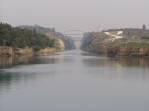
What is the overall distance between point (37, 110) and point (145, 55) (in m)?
79.9

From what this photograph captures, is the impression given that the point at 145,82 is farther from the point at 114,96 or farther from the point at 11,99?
the point at 11,99

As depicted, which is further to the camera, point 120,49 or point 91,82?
point 120,49

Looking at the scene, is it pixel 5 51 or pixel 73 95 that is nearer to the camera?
pixel 73 95

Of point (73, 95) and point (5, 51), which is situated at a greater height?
point (5, 51)

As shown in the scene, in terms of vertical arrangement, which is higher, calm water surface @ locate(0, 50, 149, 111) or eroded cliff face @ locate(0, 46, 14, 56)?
eroded cliff face @ locate(0, 46, 14, 56)

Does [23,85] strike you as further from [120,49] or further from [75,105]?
[120,49]

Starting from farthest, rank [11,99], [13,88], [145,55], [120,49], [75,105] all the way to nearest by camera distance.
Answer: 1. [120,49]
2. [145,55]
3. [13,88]
4. [11,99]
5. [75,105]

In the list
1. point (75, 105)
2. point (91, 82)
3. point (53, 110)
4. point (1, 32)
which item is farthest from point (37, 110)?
point (1, 32)

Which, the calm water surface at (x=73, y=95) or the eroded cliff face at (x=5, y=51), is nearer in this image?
the calm water surface at (x=73, y=95)

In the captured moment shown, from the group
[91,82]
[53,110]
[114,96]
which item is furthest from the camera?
[91,82]

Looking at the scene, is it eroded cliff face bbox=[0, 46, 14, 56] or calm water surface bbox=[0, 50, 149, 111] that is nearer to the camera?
calm water surface bbox=[0, 50, 149, 111]

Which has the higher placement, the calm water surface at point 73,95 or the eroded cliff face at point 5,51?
the eroded cliff face at point 5,51

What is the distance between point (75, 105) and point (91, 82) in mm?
12680

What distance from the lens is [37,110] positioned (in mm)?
23922
